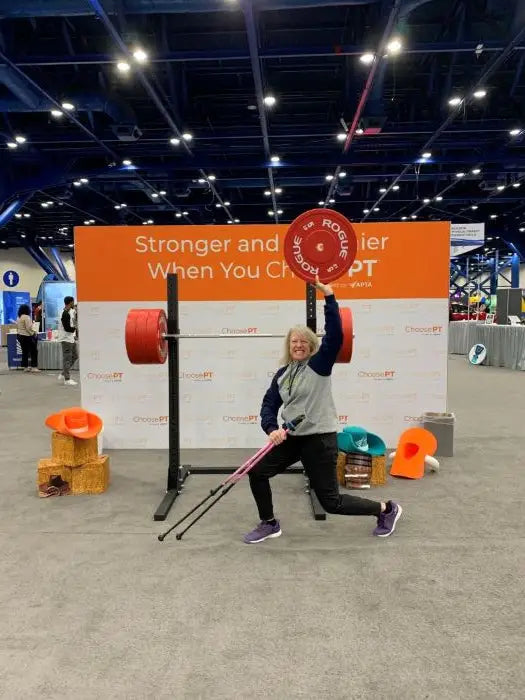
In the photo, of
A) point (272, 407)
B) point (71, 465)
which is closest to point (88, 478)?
point (71, 465)

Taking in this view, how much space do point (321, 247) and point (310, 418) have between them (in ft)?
3.42

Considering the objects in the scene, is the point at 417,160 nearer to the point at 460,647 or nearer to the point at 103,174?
the point at 103,174

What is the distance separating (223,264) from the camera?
530 cm

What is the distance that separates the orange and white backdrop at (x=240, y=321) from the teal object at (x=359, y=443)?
90cm

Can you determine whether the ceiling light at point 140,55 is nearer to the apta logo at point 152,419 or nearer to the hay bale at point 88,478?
the apta logo at point 152,419

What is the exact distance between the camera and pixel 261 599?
8.45ft

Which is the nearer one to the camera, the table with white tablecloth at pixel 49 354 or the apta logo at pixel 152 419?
the apta logo at pixel 152 419

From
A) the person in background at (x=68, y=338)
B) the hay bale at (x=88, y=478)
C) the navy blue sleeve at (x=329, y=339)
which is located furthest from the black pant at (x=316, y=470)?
the person in background at (x=68, y=338)

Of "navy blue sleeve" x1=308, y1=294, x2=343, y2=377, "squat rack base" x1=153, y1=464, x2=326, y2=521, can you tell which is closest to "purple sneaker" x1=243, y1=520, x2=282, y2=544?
"squat rack base" x1=153, y1=464, x2=326, y2=521

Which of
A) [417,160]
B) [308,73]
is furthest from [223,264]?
[417,160]

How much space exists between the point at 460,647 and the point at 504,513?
67.8 inches

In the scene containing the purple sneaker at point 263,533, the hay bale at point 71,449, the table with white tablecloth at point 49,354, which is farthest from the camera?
the table with white tablecloth at point 49,354

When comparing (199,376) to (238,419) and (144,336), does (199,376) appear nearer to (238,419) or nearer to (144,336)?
(238,419)

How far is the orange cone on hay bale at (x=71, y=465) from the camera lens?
4039mm
